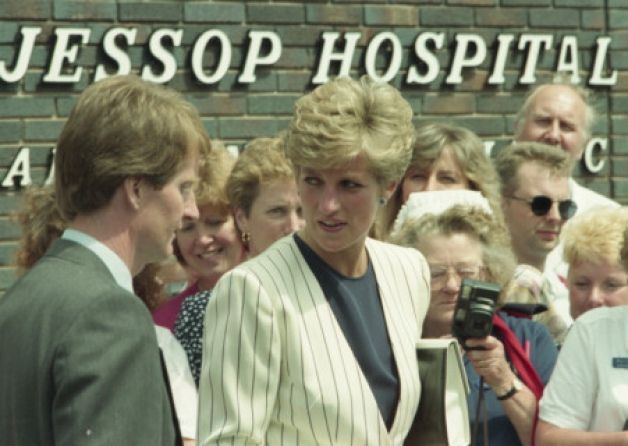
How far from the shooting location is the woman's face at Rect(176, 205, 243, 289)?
5203 mm

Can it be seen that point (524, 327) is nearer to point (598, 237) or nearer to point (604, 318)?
point (604, 318)

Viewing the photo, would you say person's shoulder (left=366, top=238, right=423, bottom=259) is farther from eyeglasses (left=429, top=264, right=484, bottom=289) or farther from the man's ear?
the man's ear

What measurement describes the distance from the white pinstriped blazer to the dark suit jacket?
66 centimetres

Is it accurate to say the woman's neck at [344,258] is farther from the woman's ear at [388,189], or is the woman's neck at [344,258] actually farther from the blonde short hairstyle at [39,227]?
the blonde short hairstyle at [39,227]

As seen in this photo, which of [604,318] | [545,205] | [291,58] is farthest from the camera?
[291,58]

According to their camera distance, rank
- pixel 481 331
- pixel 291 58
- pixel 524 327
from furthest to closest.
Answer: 1. pixel 291 58
2. pixel 524 327
3. pixel 481 331

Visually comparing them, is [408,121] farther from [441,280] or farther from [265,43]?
[265,43]

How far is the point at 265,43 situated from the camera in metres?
7.39

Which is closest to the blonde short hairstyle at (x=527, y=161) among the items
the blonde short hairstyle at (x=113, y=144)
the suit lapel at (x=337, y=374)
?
the suit lapel at (x=337, y=374)

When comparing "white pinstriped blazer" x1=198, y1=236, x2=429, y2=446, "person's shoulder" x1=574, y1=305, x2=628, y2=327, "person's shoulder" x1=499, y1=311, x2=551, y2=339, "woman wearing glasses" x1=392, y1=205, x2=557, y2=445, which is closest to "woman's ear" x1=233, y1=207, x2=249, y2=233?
"woman wearing glasses" x1=392, y1=205, x2=557, y2=445

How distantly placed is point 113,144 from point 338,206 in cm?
93

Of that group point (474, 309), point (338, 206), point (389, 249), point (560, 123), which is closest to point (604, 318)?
point (474, 309)

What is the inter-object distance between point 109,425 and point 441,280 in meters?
2.03

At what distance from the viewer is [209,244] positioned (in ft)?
17.1
